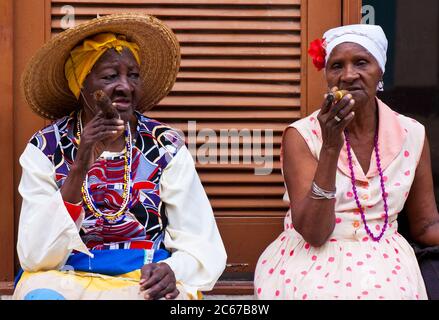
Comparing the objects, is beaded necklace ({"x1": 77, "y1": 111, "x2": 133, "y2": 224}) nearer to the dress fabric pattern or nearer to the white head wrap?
the dress fabric pattern

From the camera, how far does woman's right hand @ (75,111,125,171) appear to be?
4055 millimetres

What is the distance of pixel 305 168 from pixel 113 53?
955mm

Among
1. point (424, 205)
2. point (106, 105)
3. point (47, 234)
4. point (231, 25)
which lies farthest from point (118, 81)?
point (424, 205)

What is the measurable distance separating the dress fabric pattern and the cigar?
286mm

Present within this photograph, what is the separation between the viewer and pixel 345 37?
4523mm

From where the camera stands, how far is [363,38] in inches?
177

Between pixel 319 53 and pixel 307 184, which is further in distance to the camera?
pixel 319 53

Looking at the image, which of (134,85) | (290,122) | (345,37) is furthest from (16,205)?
(345,37)

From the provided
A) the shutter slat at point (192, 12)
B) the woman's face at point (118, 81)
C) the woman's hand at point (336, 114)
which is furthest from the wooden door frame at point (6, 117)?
the woman's hand at point (336, 114)

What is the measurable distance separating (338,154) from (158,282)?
0.89 m

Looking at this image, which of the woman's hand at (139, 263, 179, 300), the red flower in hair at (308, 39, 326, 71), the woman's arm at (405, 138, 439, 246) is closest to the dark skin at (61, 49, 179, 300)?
the woman's hand at (139, 263, 179, 300)

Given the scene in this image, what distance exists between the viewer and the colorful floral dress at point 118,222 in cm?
405

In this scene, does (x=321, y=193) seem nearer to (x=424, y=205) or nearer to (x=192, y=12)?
(x=424, y=205)

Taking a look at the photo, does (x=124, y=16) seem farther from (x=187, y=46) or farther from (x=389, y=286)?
(x=389, y=286)
